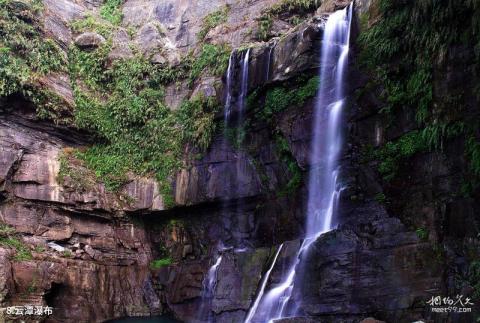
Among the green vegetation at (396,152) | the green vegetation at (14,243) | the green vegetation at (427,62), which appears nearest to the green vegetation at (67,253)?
the green vegetation at (14,243)

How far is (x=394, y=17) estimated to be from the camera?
500 inches

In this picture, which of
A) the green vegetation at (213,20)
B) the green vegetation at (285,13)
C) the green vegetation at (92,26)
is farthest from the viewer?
the green vegetation at (92,26)

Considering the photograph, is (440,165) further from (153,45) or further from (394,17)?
(153,45)

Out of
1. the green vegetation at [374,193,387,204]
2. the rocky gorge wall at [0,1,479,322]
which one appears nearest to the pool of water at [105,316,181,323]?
the rocky gorge wall at [0,1,479,322]

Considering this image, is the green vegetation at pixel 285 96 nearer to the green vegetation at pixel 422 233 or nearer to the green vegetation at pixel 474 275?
the green vegetation at pixel 422 233

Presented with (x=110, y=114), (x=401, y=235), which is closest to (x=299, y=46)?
(x=401, y=235)

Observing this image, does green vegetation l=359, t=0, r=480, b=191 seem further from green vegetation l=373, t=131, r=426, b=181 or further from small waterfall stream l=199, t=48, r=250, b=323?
small waterfall stream l=199, t=48, r=250, b=323

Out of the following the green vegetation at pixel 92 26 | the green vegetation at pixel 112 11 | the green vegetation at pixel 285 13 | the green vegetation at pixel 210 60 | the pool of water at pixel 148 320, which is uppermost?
the green vegetation at pixel 112 11

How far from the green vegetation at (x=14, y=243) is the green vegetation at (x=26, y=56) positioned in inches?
178

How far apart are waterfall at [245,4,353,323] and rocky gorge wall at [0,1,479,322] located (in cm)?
35

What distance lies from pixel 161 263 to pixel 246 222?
3.79 m

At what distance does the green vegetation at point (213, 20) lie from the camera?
2280 cm

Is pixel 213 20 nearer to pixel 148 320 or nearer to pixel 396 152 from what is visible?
pixel 396 152

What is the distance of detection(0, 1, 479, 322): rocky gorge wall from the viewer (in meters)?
10.2
